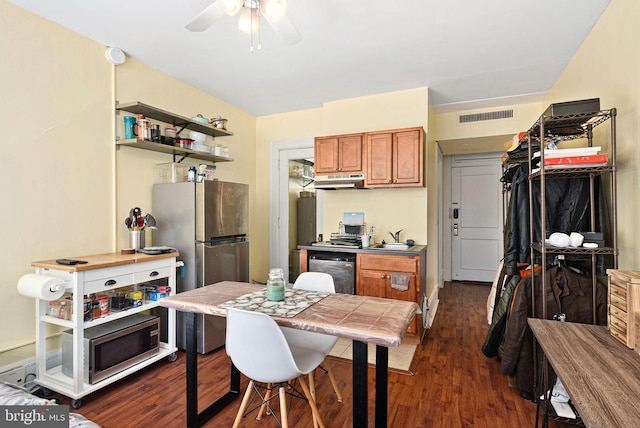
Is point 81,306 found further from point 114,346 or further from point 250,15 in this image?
point 250,15

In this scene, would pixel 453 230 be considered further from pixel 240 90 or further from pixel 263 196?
pixel 240 90

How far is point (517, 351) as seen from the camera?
2.22 m

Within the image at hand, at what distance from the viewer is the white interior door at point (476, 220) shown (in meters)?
5.59

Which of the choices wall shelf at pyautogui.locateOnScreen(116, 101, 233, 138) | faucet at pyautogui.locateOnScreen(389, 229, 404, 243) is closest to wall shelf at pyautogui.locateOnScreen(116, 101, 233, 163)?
wall shelf at pyautogui.locateOnScreen(116, 101, 233, 138)

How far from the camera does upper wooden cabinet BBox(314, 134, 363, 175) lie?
371 centimetres

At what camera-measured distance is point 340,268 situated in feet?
11.4

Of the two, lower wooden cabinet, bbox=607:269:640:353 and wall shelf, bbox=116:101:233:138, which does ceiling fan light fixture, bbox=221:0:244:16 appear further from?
lower wooden cabinet, bbox=607:269:640:353

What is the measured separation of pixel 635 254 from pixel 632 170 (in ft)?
1.70

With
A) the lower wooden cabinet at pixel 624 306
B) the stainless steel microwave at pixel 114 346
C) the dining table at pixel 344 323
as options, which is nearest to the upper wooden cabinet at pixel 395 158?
the dining table at pixel 344 323

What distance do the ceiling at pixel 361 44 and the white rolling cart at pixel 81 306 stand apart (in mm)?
1822

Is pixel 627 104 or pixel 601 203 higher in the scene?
pixel 627 104

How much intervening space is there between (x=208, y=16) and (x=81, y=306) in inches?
78.8

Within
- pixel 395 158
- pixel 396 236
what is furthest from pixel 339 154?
pixel 396 236

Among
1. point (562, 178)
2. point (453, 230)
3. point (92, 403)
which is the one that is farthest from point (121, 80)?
point (453, 230)
